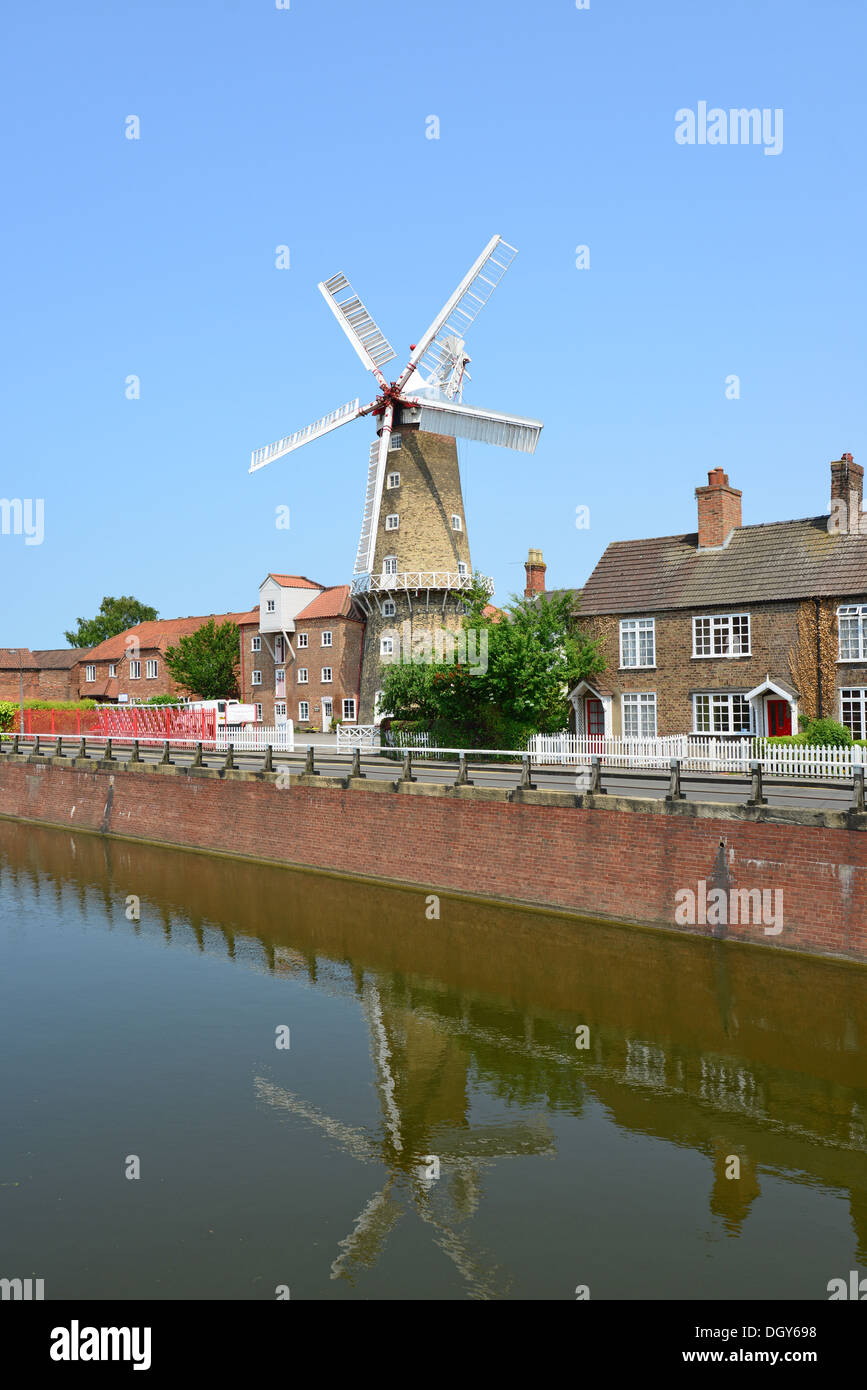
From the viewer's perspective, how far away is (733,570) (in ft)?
121

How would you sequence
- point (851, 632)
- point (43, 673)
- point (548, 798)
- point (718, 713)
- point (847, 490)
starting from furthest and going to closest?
point (43, 673) → point (718, 713) → point (847, 490) → point (851, 632) → point (548, 798)

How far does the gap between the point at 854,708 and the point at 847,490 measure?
773 centimetres

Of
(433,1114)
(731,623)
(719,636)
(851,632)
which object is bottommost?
(433,1114)

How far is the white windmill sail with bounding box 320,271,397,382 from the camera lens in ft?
162

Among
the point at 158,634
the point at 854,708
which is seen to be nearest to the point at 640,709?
the point at 854,708

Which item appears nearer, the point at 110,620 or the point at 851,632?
the point at 851,632

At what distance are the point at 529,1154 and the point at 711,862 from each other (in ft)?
29.9

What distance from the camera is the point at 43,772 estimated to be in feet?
138

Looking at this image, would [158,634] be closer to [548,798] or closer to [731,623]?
[731,623]

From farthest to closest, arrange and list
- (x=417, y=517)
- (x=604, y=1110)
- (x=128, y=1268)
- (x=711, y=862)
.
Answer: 1. (x=417, y=517)
2. (x=711, y=862)
3. (x=604, y=1110)
4. (x=128, y=1268)
